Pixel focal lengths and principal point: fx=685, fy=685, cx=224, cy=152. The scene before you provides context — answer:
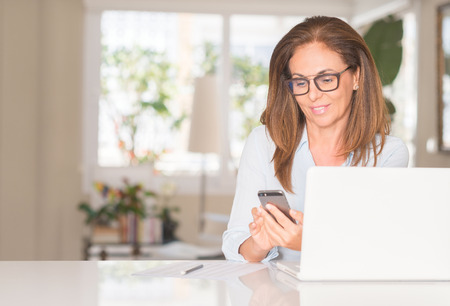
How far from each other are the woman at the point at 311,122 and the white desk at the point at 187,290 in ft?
1.48

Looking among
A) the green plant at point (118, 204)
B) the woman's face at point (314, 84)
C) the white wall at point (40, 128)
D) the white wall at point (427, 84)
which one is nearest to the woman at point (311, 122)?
the woman's face at point (314, 84)

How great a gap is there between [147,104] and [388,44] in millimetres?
2516

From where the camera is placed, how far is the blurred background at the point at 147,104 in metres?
4.69

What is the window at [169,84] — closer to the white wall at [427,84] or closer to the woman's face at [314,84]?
the white wall at [427,84]

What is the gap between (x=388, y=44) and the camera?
4527mm

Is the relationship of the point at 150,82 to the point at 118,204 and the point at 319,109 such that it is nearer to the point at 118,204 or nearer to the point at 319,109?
the point at 118,204

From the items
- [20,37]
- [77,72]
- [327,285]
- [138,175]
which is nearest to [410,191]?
[327,285]

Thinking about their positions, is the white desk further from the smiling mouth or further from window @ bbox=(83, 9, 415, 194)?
window @ bbox=(83, 9, 415, 194)

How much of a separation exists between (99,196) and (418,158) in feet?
8.36

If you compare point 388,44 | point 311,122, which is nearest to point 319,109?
point 311,122

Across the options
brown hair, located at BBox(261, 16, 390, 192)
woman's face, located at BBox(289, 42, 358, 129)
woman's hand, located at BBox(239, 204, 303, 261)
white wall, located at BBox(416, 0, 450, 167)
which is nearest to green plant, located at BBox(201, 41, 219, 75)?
white wall, located at BBox(416, 0, 450, 167)

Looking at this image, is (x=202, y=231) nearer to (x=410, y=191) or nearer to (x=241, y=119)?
(x=241, y=119)

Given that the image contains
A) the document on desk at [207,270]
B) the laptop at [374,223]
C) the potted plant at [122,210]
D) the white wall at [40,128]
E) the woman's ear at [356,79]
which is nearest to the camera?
the laptop at [374,223]

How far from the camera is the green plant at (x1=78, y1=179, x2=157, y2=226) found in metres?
5.26
